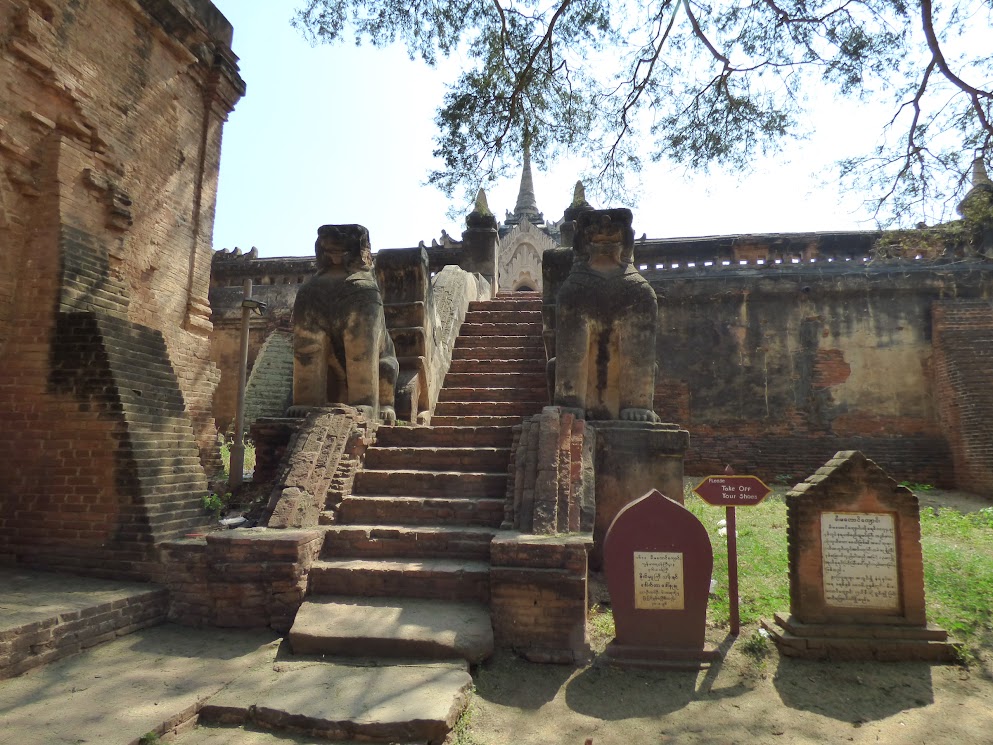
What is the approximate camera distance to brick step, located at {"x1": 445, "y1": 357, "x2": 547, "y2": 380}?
23.6ft

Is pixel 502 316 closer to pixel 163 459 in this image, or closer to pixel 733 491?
pixel 163 459

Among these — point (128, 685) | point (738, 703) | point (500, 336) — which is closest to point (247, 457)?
point (500, 336)

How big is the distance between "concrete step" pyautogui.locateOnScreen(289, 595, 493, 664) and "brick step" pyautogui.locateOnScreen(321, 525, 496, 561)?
0.45m

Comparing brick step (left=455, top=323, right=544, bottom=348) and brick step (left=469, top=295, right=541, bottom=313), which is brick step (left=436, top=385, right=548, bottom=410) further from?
brick step (left=469, top=295, right=541, bottom=313)

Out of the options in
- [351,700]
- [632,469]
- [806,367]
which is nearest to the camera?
[351,700]

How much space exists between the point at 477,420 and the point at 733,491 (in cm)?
295

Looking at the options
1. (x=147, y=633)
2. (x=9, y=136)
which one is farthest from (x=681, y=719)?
(x=9, y=136)

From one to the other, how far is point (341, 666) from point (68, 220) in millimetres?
5248

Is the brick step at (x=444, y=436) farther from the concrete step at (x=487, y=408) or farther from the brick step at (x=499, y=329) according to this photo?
the brick step at (x=499, y=329)

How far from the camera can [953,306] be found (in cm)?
962

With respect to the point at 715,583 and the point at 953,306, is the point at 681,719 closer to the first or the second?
the point at 715,583

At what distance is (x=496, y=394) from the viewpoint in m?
6.78

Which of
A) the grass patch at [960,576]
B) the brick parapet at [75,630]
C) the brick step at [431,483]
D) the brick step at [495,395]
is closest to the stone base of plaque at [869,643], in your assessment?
the grass patch at [960,576]

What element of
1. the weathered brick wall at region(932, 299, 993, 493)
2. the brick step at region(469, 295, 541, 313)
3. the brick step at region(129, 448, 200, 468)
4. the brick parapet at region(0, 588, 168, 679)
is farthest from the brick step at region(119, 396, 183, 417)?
the weathered brick wall at region(932, 299, 993, 493)
